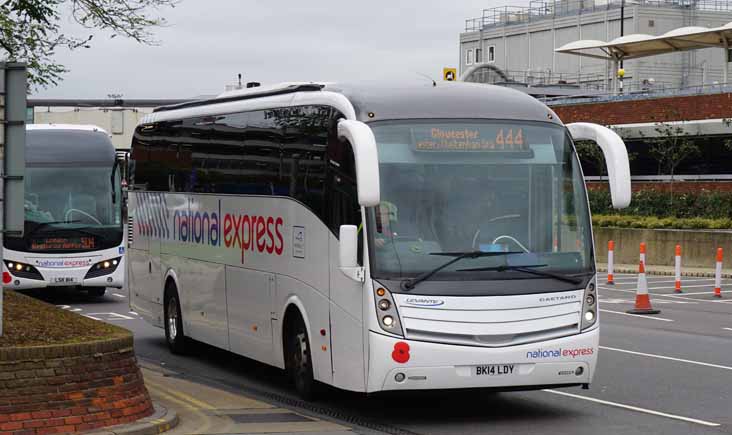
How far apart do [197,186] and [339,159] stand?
467 cm

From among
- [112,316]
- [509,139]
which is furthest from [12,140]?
[112,316]

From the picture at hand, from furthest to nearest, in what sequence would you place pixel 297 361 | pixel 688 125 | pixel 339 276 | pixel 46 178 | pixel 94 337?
1. pixel 688 125
2. pixel 46 178
3. pixel 297 361
4. pixel 339 276
5. pixel 94 337

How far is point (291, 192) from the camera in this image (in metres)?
13.6

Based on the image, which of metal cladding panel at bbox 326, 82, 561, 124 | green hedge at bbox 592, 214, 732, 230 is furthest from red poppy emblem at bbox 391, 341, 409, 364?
green hedge at bbox 592, 214, 732, 230

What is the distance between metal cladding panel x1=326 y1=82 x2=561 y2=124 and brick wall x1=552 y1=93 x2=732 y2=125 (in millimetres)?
33759

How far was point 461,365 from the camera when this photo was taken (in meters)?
11.5

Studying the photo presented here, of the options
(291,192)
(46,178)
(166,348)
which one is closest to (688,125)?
(46,178)

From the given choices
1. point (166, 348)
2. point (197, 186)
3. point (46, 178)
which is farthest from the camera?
point (46, 178)

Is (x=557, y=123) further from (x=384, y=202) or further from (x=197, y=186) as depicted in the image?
(x=197, y=186)

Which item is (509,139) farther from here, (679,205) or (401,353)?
(679,205)

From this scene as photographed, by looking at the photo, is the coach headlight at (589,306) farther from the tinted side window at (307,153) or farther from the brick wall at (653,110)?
the brick wall at (653,110)

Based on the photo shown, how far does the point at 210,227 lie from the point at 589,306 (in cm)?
558

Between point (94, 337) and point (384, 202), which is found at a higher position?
point (384, 202)

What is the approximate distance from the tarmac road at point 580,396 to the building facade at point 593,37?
192 ft
